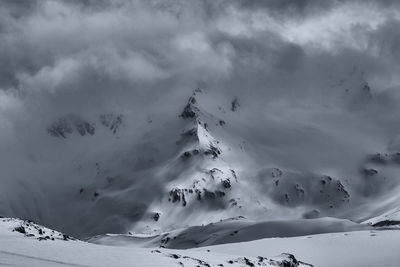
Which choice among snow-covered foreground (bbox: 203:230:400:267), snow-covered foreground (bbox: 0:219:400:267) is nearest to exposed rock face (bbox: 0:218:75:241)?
snow-covered foreground (bbox: 0:219:400:267)

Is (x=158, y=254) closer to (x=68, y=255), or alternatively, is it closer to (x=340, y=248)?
(x=68, y=255)

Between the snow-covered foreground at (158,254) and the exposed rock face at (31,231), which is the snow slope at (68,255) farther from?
the exposed rock face at (31,231)

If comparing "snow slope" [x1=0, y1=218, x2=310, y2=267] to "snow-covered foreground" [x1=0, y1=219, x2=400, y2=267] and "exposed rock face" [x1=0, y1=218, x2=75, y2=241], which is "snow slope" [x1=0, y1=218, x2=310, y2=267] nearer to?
"snow-covered foreground" [x1=0, y1=219, x2=400, y2=267]

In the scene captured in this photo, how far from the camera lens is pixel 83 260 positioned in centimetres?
4959

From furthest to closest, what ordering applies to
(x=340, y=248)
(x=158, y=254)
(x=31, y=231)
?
1. (x=340, y=248)
2. (x=31, y=231)
3. (x=158, y=254)

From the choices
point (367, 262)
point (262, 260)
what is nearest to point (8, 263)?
point (262, 260)

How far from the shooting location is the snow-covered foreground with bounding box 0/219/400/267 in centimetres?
4959

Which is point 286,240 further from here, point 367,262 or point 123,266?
point 123,266

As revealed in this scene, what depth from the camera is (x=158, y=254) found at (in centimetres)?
5778

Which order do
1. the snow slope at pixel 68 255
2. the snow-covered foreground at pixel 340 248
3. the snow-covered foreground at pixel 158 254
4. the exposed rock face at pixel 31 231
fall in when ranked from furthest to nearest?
the snow-covered foreground at pixel 340 248 < the exposed rock face at pixel 31 231 < the snow-covered foreground at pixel 158 254 < the snow slope at pixel 68 255

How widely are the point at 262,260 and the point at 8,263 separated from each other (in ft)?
90.2

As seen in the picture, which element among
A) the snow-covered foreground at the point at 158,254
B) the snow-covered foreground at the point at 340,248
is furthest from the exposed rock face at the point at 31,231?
the snow-covered foreground at the point at 340,248

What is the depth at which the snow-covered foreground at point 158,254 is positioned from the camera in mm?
49594

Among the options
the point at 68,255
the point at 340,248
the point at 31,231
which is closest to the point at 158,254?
the point at 68,255
